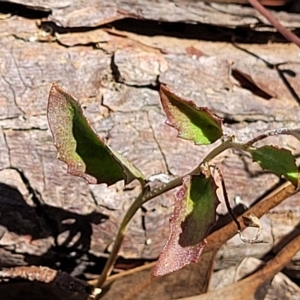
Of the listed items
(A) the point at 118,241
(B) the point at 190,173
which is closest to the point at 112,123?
(A) the point at 118,241

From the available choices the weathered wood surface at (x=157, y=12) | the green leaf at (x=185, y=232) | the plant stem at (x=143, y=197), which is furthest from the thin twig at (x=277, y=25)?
the green leaf at (x=185, y=232)

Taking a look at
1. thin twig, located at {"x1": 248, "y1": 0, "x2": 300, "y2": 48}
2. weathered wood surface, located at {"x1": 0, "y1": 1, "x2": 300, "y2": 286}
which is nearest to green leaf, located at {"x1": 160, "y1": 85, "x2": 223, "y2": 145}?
weathered wood surface, located at {"x1": 0, "y1": 1, "x2": 300, "y2": 286}

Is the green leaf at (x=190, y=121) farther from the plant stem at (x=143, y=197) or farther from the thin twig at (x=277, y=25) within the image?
the thin twig at (x=277, y=25)

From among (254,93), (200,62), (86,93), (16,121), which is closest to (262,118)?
(254,93)

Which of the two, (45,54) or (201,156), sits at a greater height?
(45,54)

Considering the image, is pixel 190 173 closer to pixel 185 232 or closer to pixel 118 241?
pixel 185 232

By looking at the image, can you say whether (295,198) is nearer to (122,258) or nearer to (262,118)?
(262,118)

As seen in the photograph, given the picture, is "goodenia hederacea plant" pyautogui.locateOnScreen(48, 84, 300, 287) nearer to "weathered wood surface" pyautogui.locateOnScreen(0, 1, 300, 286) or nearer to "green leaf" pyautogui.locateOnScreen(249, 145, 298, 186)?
"green leaf" pyautogui.locateOnScreen(249, 145, 298, 186)
